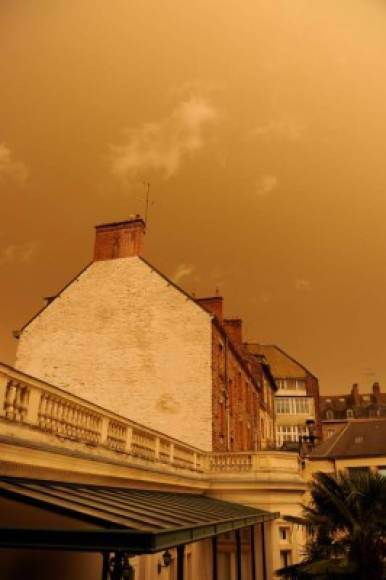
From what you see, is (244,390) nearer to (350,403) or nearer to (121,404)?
(121,404)

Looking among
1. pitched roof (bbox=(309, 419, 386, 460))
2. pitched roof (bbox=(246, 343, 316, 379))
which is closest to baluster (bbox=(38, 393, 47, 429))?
pitched roof (bbox=(309, 419, 386, 460))

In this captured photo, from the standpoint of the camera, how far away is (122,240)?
24922mm

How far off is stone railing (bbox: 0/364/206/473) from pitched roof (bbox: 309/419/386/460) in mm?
24845

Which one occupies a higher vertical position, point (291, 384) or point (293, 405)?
point (291, 384)

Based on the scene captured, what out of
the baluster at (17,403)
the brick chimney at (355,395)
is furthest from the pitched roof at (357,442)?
the brick chimney at (355,395)

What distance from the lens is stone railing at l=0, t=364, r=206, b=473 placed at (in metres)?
7.23

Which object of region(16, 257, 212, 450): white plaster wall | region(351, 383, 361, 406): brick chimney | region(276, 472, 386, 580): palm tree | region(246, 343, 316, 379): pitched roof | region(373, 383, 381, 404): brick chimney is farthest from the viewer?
region(351, 383, 361, 406): brick chimney

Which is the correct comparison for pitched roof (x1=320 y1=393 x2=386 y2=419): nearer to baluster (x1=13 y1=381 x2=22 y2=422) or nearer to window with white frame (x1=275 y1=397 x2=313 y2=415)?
window with white frame (x1=275 y1=397 x2=313 y2=415)

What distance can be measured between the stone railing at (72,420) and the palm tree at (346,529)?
165 inches

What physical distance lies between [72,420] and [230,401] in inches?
→ 682

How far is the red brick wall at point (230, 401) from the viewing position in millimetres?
21812

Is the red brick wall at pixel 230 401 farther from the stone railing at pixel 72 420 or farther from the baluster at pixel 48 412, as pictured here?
the baluster at pixel 48 412

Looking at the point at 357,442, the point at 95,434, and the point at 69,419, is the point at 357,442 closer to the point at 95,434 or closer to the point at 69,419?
the point at 95,434

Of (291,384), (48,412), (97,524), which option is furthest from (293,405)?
(97,524)
